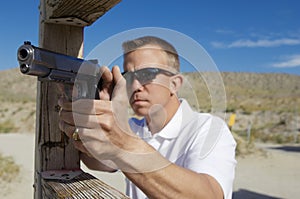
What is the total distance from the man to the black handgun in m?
0.04

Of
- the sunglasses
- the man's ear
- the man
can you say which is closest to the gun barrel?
the man

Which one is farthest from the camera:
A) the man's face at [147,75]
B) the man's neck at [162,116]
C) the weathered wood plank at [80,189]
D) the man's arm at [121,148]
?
the man's neck at [162,116]

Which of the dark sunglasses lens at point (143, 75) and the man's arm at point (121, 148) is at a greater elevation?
the dark sunglasses lens at point (143, 75)

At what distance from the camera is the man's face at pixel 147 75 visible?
1.37m

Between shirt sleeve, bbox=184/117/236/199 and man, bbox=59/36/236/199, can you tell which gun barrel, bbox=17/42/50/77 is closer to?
man, bbox=59/36/236/199

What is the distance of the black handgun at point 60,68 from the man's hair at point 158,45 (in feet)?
0.59

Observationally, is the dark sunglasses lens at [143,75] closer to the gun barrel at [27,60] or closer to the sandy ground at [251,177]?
the gun barrel at [27,60]

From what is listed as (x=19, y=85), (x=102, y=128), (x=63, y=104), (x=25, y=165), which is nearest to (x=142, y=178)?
(x=102, y=128)

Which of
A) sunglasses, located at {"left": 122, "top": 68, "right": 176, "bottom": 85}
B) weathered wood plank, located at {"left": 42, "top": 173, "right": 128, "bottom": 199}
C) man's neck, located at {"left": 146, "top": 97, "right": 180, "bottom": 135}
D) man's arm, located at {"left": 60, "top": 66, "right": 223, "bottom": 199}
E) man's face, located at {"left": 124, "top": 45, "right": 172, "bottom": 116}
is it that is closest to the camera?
man's arm, located at {"left": 60, "top": 66, "right": 223, "bottom": 199}

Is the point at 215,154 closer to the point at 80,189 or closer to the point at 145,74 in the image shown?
the point at 145,74

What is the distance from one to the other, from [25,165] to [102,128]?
28.3ft

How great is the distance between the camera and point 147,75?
1.33m

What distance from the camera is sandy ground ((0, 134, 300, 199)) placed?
23.3 ft

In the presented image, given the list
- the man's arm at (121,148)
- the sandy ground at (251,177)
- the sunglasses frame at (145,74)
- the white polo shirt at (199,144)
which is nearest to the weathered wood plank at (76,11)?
the sunglasses frame at (145,74)
